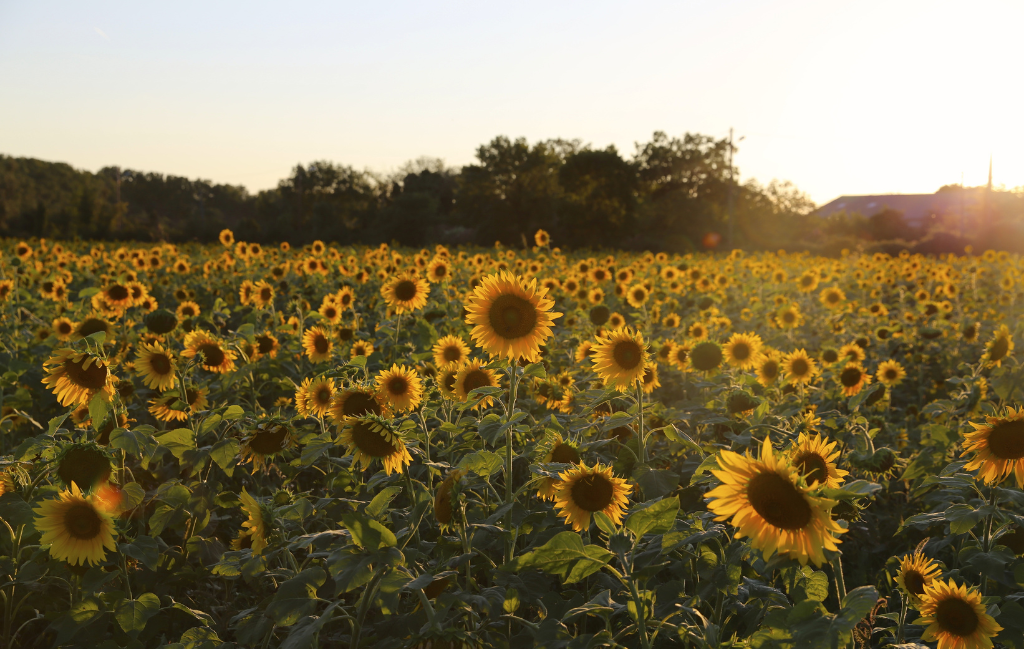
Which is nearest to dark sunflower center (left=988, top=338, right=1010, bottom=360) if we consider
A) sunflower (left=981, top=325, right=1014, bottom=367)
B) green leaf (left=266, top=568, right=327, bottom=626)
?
sunflower (left=981, top=325, right=1014, bottom=367)

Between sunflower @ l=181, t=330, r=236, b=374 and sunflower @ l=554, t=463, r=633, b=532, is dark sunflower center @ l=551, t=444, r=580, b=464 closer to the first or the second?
sunflower @ l=554, t=463, r=633, b=532

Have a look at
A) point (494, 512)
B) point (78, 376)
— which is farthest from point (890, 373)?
point (78, 376)

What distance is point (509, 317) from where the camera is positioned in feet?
8.28

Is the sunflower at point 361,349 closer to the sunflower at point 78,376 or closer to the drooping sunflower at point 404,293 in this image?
the drooping sunflower at point 404,293

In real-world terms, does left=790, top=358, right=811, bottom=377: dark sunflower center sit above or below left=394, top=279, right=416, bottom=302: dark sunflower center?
below

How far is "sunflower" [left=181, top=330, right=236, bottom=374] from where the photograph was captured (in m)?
3.72

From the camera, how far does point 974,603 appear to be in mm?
1950

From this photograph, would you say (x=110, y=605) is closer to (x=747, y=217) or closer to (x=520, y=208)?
(x=520, y=208)

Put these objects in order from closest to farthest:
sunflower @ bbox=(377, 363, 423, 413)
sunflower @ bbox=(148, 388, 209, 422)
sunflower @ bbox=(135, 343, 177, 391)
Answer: sunflower @ bbox=(377, 363, 423, 413) < sunflower @ bbox=(148, 388, 209, 422) < sunflower @ bbox=(135, 343, 177, 391)

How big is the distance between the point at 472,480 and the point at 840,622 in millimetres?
1192

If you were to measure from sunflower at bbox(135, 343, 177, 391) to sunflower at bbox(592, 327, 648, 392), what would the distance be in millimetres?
2272

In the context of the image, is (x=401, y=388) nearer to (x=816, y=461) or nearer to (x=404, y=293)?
(x=816, y=461)

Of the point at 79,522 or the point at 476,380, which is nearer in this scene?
the point at 79,522

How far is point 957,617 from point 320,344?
3.93m
